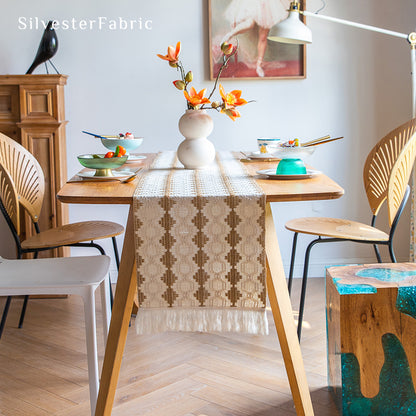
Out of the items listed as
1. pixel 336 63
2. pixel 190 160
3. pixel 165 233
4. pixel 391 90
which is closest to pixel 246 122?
pixel 336 63

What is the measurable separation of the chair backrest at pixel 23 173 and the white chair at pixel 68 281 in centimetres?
65

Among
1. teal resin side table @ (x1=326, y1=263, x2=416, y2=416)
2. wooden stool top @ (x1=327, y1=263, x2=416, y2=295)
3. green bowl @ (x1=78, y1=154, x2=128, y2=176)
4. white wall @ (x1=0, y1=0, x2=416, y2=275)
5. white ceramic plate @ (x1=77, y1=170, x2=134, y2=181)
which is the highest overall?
white wall @ (x1=0, y1=0, x2=416, y2=275)

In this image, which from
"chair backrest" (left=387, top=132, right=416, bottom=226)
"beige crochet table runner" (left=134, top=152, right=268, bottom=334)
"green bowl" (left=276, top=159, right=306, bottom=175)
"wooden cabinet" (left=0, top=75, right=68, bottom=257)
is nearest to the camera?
"beige crochet table runner" (left=134, top=152, right=268, bottom=334)

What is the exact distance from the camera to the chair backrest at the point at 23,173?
2.66 metres

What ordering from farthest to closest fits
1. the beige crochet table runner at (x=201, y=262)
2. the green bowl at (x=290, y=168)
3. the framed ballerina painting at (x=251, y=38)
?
the framed ballerina painting at (x=251, y=38) → the green bowl at (x=290, y=168) → the beige crochet table runner at (x=201, y=262)

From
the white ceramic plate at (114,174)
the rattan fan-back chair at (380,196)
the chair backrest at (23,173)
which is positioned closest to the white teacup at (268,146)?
the rattan fan-back chair at (380,196)

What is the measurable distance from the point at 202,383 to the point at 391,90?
7.10 feet

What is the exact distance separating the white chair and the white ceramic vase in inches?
18.7

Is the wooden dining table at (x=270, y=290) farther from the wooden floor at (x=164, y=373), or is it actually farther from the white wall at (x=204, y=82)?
the white wall at (x=204, y=82)

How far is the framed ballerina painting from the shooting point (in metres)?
3.38

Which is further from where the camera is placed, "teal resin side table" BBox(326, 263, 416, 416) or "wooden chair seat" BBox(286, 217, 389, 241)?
"wooden chair seat" BBox(286, 217, 389, 241)

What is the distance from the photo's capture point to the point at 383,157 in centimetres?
276

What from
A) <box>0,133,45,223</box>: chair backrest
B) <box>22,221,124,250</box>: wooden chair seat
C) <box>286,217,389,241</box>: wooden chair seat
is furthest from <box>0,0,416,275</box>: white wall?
<box>286,217,389,241</box>: wooden chair seat

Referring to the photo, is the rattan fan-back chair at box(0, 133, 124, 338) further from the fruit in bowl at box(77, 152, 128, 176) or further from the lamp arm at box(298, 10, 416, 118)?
the lamp arm at box(298, 10, 416, 118)
